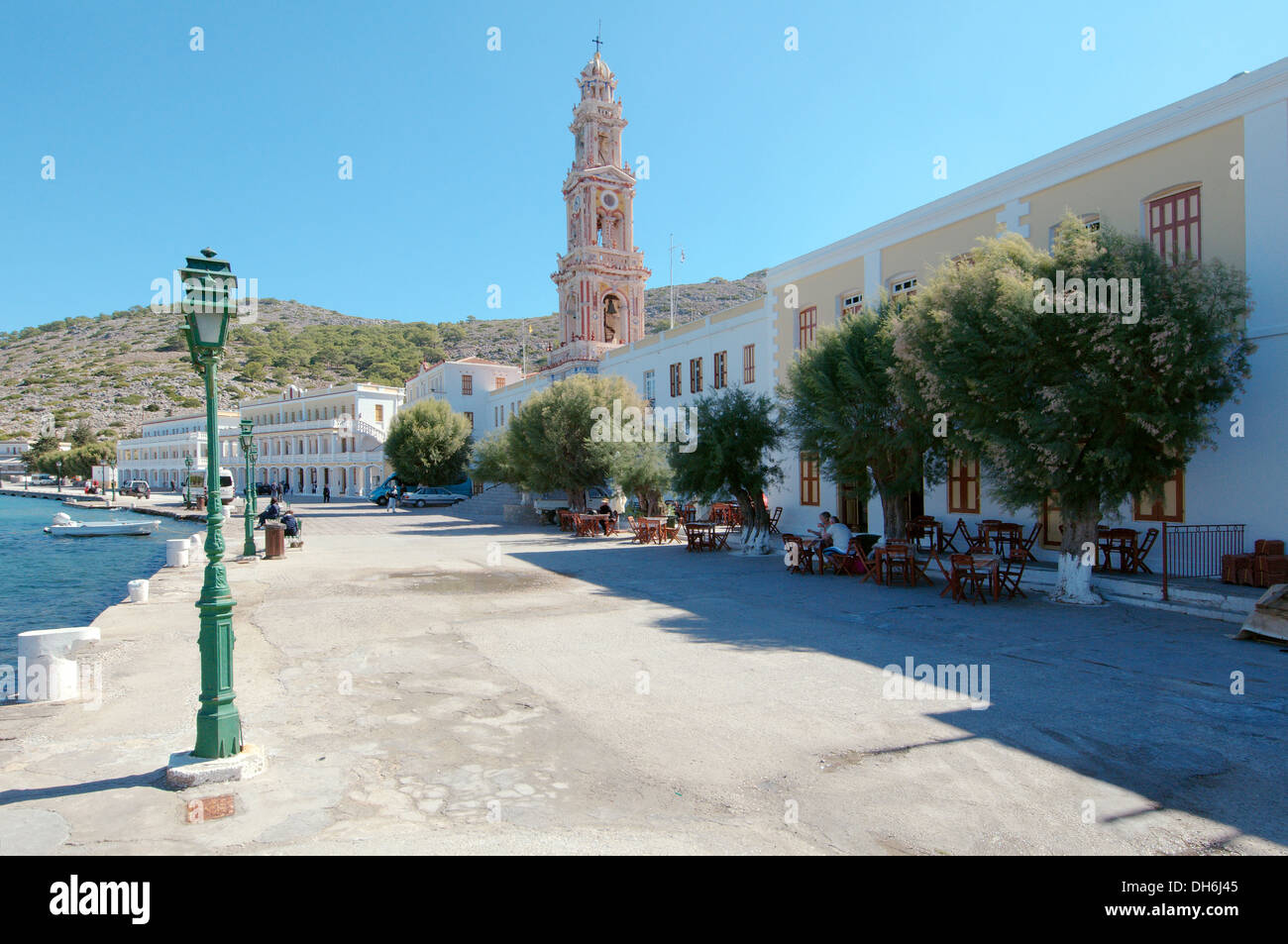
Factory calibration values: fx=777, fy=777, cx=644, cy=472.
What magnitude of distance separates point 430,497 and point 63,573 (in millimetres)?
25179

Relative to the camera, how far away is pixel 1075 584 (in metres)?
12.0

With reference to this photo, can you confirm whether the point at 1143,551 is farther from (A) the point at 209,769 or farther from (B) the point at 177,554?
(B) the point at 177,554

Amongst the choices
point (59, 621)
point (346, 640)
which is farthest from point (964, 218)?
point (59, 621)

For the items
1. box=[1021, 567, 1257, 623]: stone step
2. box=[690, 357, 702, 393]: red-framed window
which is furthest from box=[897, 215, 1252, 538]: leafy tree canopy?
box=[690, 357, 702, 393]: red-framed window

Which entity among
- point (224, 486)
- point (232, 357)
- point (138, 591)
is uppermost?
point (232, 357)

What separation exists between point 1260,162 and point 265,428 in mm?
87162

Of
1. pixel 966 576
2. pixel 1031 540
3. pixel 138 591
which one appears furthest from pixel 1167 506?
pixel 138 591

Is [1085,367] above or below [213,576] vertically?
above

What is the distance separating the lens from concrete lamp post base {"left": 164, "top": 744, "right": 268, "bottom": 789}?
4.92m

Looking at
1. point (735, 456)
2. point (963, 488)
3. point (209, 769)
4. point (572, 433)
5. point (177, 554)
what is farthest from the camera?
point (572, 433)

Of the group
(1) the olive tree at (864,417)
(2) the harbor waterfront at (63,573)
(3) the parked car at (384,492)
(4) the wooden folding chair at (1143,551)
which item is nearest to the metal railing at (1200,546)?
(4) the wooden folding chair at (1143,551)

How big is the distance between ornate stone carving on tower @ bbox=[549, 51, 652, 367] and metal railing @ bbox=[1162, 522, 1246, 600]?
37.8 meters

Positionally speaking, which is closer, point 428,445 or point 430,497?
point 430,497

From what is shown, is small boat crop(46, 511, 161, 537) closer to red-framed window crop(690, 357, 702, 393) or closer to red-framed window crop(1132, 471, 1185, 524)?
red-framed window crop(690, 357, 702, 393)
